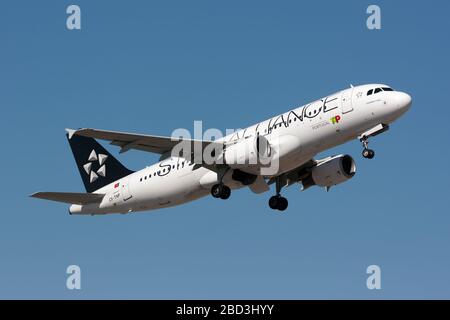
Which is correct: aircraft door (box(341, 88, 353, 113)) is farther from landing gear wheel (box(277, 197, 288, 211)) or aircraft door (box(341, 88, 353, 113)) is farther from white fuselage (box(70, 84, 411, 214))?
landing gear wheel (box(277, 197, 288, 211))

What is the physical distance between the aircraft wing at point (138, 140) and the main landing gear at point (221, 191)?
214 cm

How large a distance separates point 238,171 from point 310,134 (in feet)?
16.5

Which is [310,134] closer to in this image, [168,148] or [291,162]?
[291,162]

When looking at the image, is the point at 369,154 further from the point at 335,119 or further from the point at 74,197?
the point at 74,197

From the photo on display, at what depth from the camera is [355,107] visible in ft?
142

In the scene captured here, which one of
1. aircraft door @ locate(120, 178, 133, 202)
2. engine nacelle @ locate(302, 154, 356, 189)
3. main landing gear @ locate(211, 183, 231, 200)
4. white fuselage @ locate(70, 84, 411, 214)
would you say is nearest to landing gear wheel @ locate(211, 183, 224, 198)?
main landing gear @ locate(211, 183, 231, 200)

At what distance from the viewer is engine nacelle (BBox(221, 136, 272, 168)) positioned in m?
44.7

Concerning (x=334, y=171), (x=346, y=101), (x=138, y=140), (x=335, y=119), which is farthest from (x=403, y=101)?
(x=138, y=140)

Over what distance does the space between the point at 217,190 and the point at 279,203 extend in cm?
537

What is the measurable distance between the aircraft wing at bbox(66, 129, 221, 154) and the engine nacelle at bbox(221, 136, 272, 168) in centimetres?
184

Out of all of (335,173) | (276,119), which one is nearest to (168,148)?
(276,119)

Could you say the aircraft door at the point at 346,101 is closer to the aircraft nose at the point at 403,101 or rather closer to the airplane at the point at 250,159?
the airplane at the point at 250,159

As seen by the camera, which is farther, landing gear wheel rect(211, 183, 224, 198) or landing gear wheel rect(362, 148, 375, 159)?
landing gear wheel rect(211, 183, 224, 198)

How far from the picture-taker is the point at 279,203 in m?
50.7
